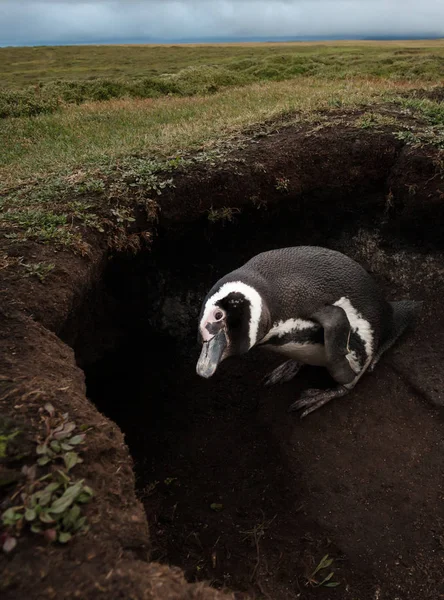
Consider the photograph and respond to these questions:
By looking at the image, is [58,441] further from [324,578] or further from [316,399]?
[316,399]

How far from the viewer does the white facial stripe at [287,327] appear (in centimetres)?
377

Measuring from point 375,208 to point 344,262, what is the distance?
1.45 m

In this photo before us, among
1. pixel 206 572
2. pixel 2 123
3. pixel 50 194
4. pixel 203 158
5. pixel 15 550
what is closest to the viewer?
pixel 15 550

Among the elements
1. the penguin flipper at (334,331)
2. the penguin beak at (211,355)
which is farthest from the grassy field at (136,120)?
the penguin flipper at (334,331)

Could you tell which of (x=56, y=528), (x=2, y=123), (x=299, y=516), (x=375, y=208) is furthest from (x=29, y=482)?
(x=2, y=123)

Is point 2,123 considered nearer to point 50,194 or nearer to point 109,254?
point 50,194

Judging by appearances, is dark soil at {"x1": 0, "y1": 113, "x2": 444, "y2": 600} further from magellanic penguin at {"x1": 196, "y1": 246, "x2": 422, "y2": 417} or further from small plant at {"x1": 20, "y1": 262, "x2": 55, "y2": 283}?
magellanic penguin at {"x1": 196, "y1": 246, "x2": 422, "y2": 417}

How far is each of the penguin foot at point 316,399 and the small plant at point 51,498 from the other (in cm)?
265

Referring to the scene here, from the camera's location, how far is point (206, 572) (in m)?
3.28

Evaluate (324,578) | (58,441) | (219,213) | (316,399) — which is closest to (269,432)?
(316,399)

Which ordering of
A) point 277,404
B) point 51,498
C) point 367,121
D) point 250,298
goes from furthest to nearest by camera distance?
point 367,121
point 277,404
point 250,298
point 51,498

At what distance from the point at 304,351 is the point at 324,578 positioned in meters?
1.60

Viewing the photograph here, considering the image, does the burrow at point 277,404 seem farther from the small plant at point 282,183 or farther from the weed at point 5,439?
the weed at point 5,439

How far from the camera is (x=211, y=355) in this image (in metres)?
3.00
